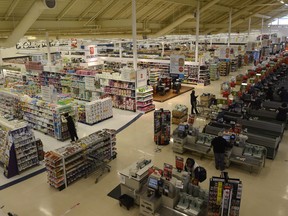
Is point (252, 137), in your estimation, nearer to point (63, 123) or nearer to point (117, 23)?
point (63, 123)

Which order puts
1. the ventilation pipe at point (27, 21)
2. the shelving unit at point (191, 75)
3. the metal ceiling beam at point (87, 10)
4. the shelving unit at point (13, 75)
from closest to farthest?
1. the ventilation pipe at point (27, 21)
2. the metal ceiling beam at point (87, 10)
3. the shelving unit at point (13, 75)
4. the shelving unit at point (191, 75)

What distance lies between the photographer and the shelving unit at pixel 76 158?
23.9 ft

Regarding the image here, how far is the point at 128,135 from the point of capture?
1114cm

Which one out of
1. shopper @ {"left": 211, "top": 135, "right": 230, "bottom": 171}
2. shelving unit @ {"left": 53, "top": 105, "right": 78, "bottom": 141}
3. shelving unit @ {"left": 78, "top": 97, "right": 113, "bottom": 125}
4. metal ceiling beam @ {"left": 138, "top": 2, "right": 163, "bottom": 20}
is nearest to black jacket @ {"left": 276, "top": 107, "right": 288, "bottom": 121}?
shopper @ {"left": 211, "top": 135, "right": 230, "bottom": 171}

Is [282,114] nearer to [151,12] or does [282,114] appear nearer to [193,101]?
[193,101]

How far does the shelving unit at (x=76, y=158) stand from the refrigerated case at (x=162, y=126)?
1994mm

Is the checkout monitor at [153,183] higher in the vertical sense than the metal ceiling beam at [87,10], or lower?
lower

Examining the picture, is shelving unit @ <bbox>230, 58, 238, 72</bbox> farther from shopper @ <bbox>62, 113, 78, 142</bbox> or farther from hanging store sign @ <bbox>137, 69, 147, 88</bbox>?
shopper @ <bbox>62, 113, 78, 142</bbox>

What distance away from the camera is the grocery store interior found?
255 inches

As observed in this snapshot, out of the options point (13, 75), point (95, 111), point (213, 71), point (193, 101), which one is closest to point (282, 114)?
point (193, 101)

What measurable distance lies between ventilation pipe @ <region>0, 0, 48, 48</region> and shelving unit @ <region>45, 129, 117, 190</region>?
5767 millimetres

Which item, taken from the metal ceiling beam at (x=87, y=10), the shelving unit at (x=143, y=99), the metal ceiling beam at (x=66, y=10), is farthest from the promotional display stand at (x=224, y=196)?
the metal ceiling beam at (x=87, y=10)

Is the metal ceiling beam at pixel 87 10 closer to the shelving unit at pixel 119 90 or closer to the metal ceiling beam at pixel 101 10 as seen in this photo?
the metal ceiling beam at pixel 101 10

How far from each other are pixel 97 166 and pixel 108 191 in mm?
1225
